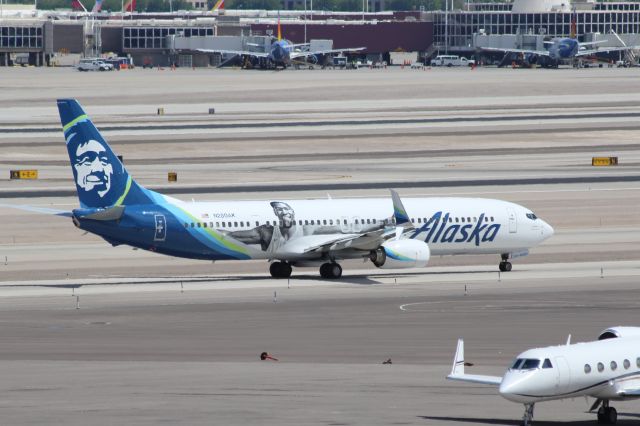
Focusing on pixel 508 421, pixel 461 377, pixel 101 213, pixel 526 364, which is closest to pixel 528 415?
pixel 526 364

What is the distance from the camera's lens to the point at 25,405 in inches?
1478

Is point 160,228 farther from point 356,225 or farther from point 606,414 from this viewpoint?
point 606,414

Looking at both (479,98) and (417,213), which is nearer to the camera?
(417,213)

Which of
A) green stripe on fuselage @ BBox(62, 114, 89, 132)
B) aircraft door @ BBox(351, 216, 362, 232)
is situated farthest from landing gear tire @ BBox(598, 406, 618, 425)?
green stripe on fuselage @ BBox(62, 114, 89, 132)

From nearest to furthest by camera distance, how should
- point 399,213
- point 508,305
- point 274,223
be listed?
point 508,305 < point 399,213 < point 274,223

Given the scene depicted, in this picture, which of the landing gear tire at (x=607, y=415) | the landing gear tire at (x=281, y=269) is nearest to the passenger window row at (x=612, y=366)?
the landing gear tire at (x=607, y=415)

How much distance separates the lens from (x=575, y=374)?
33000 mm

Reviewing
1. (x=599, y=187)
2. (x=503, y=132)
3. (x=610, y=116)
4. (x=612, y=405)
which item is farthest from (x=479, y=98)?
(x=612, y=405)

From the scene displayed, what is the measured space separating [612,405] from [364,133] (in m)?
107

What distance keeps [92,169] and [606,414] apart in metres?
33.9

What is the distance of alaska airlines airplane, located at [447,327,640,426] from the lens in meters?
32.7

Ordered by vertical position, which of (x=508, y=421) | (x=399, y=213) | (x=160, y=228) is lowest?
(x=508, y=421)

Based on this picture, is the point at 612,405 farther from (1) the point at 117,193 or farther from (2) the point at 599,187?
(2) the point at 599,187

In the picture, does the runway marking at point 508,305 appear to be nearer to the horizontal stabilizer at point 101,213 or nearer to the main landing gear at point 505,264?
the main landing gear at point 505,264
